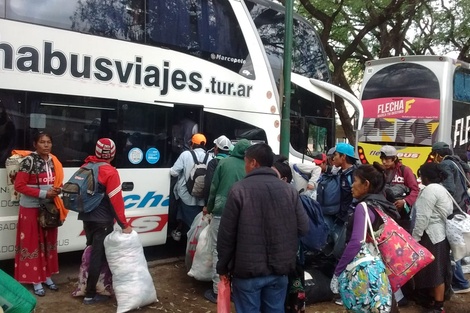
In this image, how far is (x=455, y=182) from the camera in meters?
5.50

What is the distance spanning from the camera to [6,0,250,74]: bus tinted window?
205 inches

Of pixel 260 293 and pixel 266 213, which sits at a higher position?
pixel 266 213

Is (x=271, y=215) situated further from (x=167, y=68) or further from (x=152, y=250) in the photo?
(x=152, y=250)

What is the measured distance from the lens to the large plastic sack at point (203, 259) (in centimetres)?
514

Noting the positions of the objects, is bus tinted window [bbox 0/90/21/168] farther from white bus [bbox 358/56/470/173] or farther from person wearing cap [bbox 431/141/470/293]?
white bus [bbox 358/56/470/173]

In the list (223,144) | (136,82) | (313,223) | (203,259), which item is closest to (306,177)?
(223,144)

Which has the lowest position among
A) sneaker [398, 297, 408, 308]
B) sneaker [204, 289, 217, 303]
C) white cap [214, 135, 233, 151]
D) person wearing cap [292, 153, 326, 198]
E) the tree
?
sneaker [398, 297, 408, 308]

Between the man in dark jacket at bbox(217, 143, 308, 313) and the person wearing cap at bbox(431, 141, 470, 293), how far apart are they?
262 cm

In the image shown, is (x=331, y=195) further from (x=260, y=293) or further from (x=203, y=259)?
(x=260, y=293)

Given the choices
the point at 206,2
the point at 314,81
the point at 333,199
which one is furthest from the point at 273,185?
the point at 314,81

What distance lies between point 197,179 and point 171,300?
1.47m

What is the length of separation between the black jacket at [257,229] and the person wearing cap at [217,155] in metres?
2.08

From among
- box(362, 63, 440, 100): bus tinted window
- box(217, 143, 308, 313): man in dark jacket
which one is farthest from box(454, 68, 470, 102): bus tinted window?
box(217, 143, 308, 313): man in dark jacket

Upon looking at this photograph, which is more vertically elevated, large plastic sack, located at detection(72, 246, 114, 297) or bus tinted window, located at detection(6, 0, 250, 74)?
bus tinted window, located at detection(6, 0, 250, 74)
